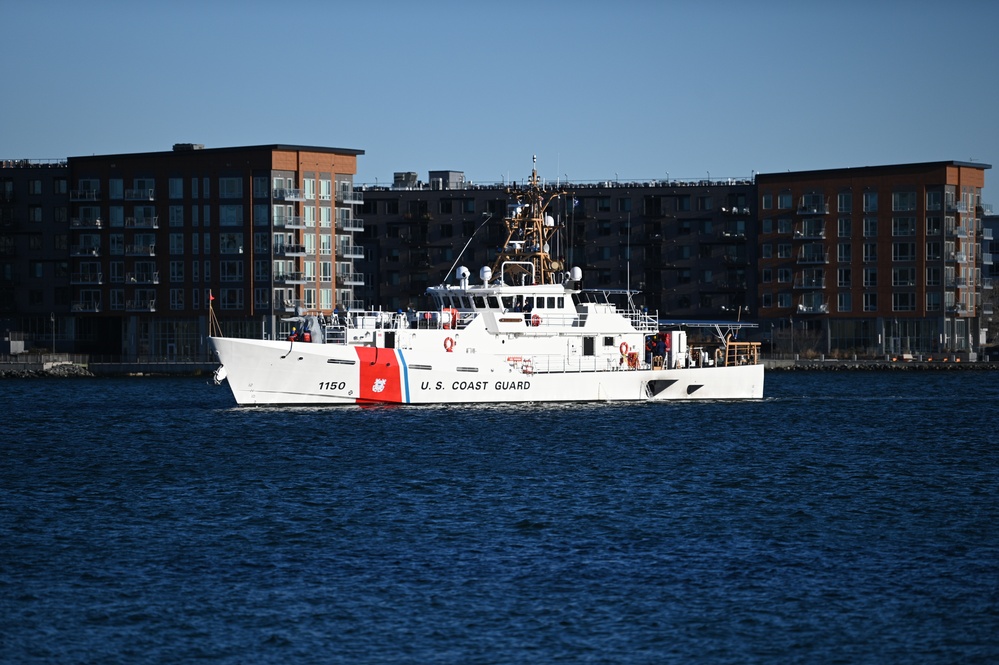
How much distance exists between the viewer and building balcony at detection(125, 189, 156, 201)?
133125mm

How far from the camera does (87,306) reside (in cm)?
13625

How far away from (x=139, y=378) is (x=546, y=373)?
57818 millimetres

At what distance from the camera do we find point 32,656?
2570 centimetres

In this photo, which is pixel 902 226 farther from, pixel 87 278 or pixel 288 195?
pixel 87 278

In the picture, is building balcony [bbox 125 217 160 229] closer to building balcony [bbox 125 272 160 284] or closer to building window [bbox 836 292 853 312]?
building balcony [bbox 125 272 160 284]

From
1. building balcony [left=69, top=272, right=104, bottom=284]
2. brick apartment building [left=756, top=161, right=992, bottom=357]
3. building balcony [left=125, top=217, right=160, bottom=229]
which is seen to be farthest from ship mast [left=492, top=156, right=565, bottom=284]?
building balcony [left=69, top=272, right=104, bottom=284]

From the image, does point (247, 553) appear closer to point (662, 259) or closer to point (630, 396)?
point (630, 396)

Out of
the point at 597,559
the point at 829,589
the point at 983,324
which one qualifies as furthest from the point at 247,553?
the point at 983,324

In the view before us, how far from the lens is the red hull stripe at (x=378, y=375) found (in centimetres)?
6638

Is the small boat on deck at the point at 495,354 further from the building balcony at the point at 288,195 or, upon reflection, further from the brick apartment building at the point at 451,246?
the building balcony at the point at 288,195

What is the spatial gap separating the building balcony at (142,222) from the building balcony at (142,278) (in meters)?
4.33

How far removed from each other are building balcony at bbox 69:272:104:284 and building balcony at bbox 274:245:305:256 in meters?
17.9

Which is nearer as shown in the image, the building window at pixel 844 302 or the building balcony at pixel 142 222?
the building balcony at pixel 142 222

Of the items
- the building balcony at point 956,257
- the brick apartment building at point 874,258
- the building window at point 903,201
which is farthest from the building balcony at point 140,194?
the building balcony at point 956,257
